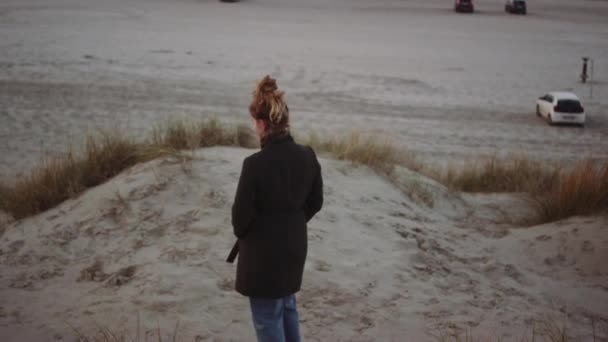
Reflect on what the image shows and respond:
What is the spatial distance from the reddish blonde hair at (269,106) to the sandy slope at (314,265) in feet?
6.32

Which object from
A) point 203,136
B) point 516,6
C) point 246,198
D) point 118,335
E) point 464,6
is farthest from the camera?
point 464,6

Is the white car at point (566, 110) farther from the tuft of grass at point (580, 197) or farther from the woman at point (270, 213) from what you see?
the woman at point (270, 213)

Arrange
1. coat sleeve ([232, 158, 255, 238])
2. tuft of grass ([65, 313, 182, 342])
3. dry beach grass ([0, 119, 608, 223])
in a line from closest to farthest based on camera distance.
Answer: coat sleeve ([232, 158, 255, 238])
tuft of grass ([65, 313, 182, 342])
dry beach grass ([0, 119, 608, 223])

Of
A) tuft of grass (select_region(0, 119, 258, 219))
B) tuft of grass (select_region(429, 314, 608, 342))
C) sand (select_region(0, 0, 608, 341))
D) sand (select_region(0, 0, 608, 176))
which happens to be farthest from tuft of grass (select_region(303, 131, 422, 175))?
tuft of grass (select_region(429, 314, 608, 342))

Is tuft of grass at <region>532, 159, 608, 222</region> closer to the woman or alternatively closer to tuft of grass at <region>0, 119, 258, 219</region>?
tuft of grass at <region>0, 119, 258, 219</region>

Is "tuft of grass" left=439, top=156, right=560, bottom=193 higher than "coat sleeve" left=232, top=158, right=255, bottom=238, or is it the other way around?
"coat sleeve" left=232, top=158, right=255, bottom=238

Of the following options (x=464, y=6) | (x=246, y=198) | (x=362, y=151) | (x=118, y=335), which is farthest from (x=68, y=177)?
(x=464, y=6)

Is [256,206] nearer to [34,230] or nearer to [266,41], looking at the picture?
[34,230]

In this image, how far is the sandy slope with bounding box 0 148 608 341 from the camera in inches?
206

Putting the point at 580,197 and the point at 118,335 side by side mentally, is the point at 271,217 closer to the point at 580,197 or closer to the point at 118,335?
the point at 118,335

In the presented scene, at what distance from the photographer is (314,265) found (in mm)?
6176

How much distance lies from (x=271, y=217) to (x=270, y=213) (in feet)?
0.07

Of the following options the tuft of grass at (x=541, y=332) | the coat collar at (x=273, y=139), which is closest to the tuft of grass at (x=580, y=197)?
the tuft of grass at (x=541, y=332)

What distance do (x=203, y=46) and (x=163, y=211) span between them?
17764 mm
